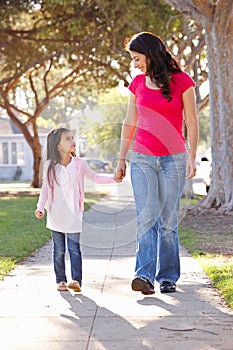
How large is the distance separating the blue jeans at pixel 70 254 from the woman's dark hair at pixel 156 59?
1523mm

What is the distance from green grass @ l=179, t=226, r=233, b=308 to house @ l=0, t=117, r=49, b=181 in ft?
140

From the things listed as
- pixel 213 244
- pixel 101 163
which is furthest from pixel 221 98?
pixel 213 244

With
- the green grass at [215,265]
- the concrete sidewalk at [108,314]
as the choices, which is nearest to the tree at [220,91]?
the green grass at [215,265]

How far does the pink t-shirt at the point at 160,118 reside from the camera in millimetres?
6895

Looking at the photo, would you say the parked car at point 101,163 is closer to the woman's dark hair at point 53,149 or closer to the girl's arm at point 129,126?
the woman's dark hair at point 53,149

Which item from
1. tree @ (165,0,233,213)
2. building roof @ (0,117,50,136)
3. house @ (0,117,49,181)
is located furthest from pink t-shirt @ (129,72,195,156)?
building roof @ (0,117,50,136)

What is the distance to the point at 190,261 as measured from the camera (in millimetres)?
9711

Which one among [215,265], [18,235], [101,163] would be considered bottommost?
[18,235]

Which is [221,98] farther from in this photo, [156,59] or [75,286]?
[75,286]

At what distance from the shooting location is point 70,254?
291 inches

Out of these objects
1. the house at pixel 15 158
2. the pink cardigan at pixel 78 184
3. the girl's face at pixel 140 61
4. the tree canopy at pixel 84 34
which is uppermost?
the tree canopy at pixel 84 34

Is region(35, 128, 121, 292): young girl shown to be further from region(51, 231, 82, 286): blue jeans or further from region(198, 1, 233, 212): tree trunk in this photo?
region(198, 1, 233, 212): tree trunk

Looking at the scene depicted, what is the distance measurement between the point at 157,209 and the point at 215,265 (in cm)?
A: 208

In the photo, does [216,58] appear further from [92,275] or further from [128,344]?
[128,344]
